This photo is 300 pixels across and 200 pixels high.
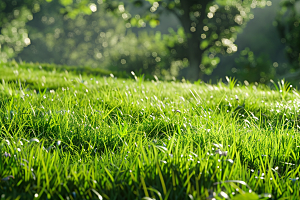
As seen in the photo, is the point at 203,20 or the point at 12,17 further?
the point at 12,17

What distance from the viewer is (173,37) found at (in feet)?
69.4

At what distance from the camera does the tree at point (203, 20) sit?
1547cm

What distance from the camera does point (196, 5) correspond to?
15.8 m

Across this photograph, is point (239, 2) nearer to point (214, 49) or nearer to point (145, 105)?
point (214, 49)

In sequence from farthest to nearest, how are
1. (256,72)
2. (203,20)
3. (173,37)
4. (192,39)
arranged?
(173,37) → (256,72) → (203,20) → (192,39)

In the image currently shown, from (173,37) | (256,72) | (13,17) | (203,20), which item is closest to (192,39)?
(203,20)

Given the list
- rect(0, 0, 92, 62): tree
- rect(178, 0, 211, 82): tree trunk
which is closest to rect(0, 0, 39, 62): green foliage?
rect(0, 0, 92, 62): tree

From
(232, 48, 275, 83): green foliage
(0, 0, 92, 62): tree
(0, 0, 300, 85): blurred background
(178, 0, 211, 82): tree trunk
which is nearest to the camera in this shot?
(178, 0, 211, 82): tree trunk

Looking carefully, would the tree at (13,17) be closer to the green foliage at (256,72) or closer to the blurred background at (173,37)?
the blurred background at (173,37)

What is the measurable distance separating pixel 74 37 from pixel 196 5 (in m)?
36.4

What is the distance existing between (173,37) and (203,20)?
492 cm

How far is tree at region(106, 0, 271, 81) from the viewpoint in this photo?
15.5 m

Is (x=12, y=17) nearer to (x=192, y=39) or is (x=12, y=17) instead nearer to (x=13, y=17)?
(x=13, y=17)

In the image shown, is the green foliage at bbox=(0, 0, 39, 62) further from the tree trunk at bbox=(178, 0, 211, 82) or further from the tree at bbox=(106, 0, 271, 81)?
the tree trunk at bbox=(178, 0, 211, 82)
